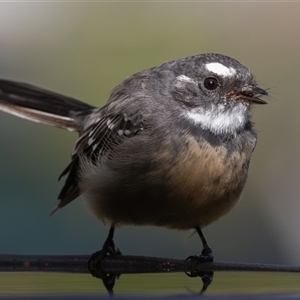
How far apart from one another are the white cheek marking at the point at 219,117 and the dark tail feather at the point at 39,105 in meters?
1.47

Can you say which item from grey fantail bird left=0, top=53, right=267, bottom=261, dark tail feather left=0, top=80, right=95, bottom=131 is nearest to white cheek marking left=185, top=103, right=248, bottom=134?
grey fantail bird left=0, top=53, right=267, bottom=261

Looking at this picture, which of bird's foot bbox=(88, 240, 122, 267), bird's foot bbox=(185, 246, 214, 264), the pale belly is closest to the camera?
bird's foot bbox=(88, 240, 122, 267)

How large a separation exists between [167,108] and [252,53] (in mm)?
4922

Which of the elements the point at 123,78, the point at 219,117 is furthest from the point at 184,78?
the point at 123,78

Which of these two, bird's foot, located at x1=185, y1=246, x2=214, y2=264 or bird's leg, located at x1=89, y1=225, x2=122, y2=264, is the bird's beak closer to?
bird's foot, located at x1=185, y1=246, x2=214, y2=264

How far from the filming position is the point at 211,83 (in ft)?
16.0

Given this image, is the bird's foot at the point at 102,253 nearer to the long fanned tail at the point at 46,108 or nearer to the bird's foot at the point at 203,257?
the bird's foot at the point at 203,257

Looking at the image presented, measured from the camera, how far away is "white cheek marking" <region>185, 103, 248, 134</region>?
4.81 meters

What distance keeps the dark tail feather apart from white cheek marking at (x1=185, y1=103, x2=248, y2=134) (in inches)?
58.1

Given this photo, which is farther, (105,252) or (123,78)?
(123,78)

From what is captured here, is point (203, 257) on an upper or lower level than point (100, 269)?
lower

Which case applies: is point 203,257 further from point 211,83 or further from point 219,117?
point 211,83

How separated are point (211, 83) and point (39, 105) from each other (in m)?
1.72

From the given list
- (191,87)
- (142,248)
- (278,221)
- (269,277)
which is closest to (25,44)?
(142,248)
